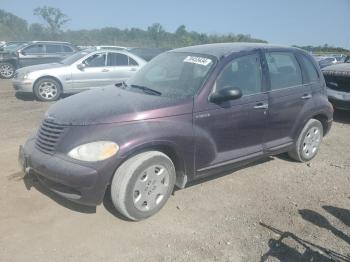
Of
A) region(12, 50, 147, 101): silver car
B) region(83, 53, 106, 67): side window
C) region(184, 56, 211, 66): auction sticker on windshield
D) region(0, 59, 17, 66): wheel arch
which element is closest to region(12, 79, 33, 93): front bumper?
region(12, 50, 147, 101): silver car

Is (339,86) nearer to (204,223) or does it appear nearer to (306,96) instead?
(306,96)

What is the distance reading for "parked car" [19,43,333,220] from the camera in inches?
145

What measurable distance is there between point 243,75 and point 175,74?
2.77ft

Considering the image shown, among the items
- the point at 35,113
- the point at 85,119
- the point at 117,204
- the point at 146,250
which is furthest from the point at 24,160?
the point at 35,113

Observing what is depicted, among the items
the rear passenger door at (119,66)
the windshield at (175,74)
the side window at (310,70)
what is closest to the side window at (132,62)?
the rear passenger door at (119,66)

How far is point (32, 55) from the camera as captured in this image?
646 inches

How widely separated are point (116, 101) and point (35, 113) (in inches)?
218

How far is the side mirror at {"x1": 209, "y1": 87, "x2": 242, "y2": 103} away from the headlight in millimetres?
1316

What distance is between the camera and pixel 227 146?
4.56 m

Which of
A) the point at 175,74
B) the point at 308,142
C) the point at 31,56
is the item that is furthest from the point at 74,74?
the point at 308,142

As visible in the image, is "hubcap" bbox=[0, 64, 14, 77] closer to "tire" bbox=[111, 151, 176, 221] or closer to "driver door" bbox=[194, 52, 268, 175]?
"driver door" bbox=[194, 52, 268, 175]

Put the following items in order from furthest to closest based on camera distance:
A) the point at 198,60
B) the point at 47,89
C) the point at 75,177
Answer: the point at 47,89 < the point at 198,60 < the point at 75,177

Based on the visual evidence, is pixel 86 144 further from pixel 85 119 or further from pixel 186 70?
pixel 186 70

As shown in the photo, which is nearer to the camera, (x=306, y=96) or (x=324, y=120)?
(x=306, y=96)
